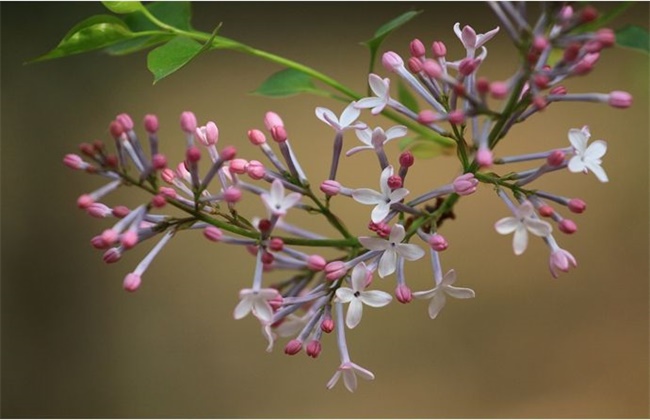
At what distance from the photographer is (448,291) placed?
1.69 ft

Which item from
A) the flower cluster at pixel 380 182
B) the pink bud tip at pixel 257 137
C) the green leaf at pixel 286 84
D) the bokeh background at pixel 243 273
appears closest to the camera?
the flower cluster at pixel 380 182

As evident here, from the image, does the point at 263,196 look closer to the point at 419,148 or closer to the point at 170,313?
the point at 419,148

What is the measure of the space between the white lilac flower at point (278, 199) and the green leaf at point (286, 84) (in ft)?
0.89

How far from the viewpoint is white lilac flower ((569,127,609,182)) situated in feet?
1.48

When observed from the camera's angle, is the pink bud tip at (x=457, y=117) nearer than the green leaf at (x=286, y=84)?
Yes

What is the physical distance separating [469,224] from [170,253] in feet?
2.69

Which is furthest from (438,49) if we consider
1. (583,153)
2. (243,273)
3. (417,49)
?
(243,273)

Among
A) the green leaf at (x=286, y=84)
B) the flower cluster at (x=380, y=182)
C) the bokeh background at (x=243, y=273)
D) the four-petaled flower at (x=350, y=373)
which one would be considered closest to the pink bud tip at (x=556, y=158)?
the flower cluster at (x=380, y=182)

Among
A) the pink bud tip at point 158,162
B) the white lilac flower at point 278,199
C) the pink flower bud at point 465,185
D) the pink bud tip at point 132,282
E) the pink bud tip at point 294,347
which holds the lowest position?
the pink bud tip at point 294,347

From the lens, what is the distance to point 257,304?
0.46m

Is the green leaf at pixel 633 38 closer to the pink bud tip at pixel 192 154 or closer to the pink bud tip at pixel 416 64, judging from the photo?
the pink bud tip at pixel 416 64

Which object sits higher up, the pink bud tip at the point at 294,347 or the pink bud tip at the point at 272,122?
the pink bud tip at the point at 272,122

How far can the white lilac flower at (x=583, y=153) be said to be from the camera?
0.45m

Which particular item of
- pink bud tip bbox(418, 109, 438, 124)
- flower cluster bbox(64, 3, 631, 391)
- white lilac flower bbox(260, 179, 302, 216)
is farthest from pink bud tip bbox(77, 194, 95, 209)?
pink bud tip bbox(418, 109, 438, 124)
